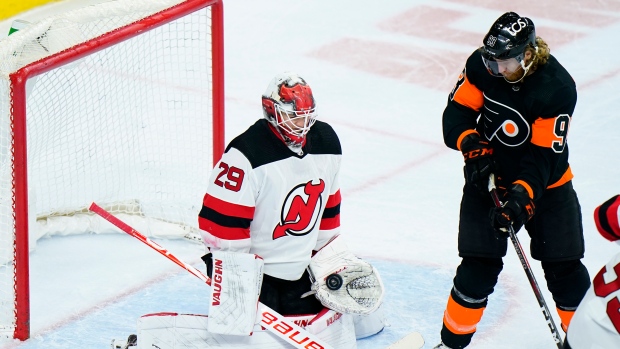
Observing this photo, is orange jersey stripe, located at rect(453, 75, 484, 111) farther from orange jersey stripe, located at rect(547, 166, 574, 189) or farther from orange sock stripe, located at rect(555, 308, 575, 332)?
orange sock stripe, located at rect(555, 308, 575, 332)

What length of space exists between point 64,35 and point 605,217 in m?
2.08

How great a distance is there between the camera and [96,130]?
4457 mm

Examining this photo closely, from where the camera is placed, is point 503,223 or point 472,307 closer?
point 503,223

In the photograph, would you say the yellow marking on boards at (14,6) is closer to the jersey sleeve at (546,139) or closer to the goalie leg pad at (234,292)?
the goalie leg pad at (234,292)

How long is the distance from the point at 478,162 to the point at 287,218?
62 centimetres

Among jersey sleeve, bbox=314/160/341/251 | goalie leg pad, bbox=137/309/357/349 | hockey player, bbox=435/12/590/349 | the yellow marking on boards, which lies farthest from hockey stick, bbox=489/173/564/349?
the yellow marking on boards

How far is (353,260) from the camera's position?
3.42 m

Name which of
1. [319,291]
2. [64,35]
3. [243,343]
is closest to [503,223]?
[319,291]

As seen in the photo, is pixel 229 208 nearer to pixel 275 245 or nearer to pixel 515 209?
pixel 275 245

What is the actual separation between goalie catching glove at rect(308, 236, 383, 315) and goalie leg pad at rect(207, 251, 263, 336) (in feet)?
0.82

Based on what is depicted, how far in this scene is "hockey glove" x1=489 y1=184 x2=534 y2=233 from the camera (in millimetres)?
3277

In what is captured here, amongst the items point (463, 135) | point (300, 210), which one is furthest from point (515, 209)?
point (300, 210)

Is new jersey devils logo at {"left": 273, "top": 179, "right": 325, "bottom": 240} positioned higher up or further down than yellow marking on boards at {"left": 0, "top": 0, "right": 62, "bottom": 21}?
higher up

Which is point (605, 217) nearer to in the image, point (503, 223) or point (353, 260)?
point (503, 223)
